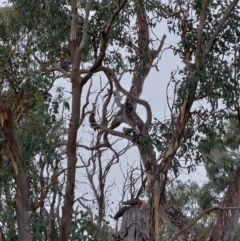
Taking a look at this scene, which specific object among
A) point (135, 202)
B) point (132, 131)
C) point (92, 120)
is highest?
point (92, 120)

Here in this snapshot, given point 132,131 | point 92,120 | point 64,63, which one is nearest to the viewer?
point 64,63

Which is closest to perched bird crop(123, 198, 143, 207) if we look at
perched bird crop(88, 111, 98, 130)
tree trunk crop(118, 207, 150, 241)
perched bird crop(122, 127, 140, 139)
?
tree trunk crop(118, 207, 150, 241)

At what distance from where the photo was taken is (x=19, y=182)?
3910 mm

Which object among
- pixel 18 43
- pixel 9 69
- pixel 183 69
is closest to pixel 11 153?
pixel 9 69

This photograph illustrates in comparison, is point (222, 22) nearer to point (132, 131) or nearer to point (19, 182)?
point (132, 131)

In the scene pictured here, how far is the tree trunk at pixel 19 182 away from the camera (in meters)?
3.82

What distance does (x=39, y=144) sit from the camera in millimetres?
5645

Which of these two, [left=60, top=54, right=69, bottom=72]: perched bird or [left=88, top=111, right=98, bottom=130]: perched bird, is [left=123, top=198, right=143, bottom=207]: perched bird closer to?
[left=60, top=54, right=69, bottom=72]: perched bird

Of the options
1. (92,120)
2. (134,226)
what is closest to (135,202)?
(134,226)

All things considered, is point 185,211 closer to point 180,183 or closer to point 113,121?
point 180,183

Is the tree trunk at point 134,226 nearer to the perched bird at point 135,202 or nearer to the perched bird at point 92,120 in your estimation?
the perched bird at point 135,202

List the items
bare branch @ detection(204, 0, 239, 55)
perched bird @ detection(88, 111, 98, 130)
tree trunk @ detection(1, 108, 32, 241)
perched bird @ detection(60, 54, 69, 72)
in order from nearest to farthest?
tree trunk @ detection(1, 108, 32, 241) < bare branch @ detection(204, 0, 239, 55) < perched bird @ detection(60, 54, 69, 72) < perched bird @ detection(88, 111, 98, 130)

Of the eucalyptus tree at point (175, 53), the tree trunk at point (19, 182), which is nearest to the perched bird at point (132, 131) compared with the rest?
the eucalyptus tree at point (175, 53)

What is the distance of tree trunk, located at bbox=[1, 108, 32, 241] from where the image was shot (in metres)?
3.82
